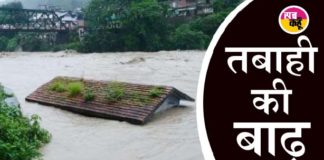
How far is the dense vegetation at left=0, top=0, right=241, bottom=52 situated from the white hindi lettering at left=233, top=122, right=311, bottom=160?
3090cm

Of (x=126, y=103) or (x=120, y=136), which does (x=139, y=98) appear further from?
(x=120, y=136)

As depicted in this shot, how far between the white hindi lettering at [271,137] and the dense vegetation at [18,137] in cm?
477

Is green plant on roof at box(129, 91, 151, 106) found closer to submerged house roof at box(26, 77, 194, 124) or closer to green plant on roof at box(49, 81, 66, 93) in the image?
submerged house roof at box(26, 77, 194, 124)

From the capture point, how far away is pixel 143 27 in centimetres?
3431

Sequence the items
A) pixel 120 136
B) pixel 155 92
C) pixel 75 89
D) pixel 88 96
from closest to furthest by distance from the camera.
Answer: pixel 120 136 → pixel 155 92 → pixel 88 96 → pixel 75 89

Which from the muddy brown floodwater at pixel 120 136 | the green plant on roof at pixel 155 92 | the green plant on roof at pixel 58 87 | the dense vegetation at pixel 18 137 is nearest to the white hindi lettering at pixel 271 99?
the dense vegetation at pixel 18 137

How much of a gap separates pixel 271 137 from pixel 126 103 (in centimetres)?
871

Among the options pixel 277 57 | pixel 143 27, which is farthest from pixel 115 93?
pixel 143 27

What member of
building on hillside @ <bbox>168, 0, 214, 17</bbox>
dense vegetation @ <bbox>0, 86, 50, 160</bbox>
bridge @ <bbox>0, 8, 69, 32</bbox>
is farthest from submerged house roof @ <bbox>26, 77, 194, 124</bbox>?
bridge @ <bbox>0, 8, 69, 32</bbox>

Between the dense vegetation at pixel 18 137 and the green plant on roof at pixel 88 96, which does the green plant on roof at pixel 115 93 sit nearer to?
the green plant on roof at pixel 88 96

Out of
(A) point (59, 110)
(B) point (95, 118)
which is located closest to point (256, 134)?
(B) point (95, 118)

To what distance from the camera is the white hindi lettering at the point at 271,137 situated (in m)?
1.25

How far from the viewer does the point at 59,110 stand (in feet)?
36.7

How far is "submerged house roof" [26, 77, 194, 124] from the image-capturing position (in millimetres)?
9500
